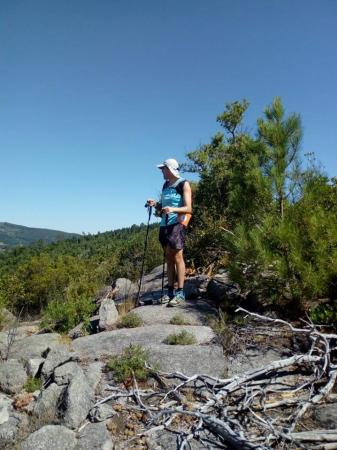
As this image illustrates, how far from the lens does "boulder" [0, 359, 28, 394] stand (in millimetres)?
4117

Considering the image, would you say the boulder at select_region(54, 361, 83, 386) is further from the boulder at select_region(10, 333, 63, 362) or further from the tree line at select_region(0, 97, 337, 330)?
the tree line at select_region(0, 97, 337, 330)

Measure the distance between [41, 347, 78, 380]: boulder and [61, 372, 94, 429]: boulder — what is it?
56cm

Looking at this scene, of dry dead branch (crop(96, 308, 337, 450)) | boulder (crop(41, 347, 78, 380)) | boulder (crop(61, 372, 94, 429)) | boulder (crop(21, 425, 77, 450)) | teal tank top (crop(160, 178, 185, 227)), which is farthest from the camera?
teal tank top (crop(160, 178, 185, 227))

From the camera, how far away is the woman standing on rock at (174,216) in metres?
6.23

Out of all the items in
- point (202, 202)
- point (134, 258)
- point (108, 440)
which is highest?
point (202, 202)

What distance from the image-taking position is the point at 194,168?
474 inches

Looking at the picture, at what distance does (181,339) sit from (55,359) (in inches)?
62.7

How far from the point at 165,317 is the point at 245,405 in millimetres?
3116

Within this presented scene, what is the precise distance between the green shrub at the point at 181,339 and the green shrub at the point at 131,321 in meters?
0.95

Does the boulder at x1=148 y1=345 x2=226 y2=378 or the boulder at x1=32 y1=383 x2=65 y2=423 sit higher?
the boulder at x1=148 y1=345 x2=226 y2=378

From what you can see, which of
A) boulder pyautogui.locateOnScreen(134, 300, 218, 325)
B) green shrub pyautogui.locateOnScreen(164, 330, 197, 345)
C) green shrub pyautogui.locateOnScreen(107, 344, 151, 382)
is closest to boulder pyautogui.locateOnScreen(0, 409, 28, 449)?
green shrub pyautogui.locateOnScreen(107, 344, 151, 382)

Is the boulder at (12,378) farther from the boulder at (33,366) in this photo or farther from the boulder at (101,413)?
the boulder at (101,413)

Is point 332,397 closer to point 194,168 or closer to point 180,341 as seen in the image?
point 180,341

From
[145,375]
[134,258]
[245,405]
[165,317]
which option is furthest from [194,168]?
[245,405]
